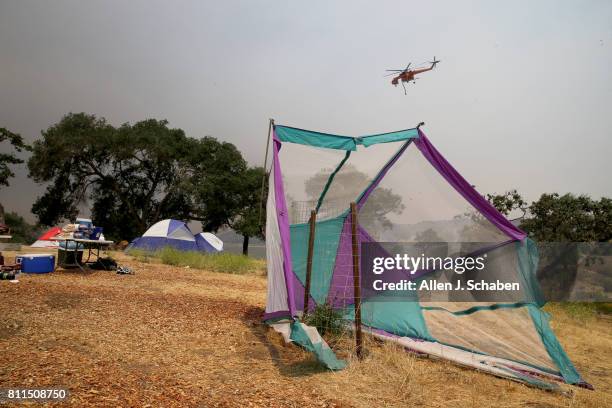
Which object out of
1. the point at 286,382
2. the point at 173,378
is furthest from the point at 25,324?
the point at 286,382

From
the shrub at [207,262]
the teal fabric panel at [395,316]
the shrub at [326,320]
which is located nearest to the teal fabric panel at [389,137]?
the teal fabric panel at [395,316]

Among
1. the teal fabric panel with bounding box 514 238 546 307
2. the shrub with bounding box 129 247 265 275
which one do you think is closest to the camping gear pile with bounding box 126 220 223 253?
the shrub with bounding box 129 247 265 275

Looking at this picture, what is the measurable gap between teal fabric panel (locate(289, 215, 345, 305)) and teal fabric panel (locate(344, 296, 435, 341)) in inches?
27.0

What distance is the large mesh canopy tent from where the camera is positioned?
480 cm

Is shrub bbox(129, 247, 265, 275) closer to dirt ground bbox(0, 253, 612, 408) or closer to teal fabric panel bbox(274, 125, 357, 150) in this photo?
dirt ground bbox(0, 253, 612, 408)

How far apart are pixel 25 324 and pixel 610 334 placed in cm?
958

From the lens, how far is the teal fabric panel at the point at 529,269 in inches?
196

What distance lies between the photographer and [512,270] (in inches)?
202

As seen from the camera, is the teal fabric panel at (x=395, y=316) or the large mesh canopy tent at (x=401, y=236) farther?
the teal fabric panel at (x=395, y=316)

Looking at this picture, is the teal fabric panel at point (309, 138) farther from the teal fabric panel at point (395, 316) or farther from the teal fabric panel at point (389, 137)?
the teal fabric panel at point (395, 316)

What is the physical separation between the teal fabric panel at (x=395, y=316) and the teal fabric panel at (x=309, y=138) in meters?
2.18

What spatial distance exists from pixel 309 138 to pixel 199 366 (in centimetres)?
311

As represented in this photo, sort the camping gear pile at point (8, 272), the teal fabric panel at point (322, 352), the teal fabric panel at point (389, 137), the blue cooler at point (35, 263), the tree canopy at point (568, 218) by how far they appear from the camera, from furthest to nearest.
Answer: the tree canopy at point (568, 218), the blue cooler at point (35, 263), the camping gear pile at point (8, 272), the teal fabric panel at point (389, 137), the teal fabric panel at point (322, 352)

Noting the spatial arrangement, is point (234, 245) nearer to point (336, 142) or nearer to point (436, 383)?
point (336, 142)
